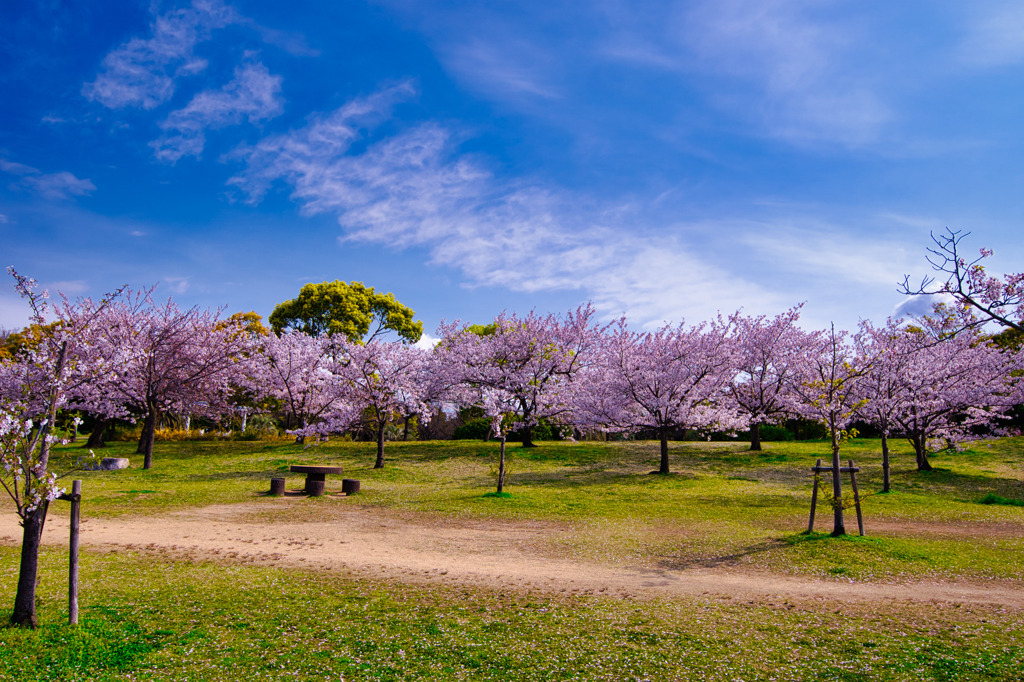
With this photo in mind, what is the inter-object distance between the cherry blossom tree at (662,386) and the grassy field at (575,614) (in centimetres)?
881

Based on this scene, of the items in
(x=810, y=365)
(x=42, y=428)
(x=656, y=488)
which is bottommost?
(x=656, y=488)

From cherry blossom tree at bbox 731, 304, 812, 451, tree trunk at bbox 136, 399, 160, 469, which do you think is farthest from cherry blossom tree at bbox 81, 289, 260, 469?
cherry blossom tree at bbox 731, 304, 812, 451

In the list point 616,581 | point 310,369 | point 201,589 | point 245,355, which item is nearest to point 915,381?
point 616,581

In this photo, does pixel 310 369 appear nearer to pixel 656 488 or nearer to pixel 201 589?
pixel 656 488

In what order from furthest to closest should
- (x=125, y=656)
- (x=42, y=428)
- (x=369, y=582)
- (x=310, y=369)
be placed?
1. (x=310, y=369)
2. (x=369, y=582)
3. (x=42, y=428)
4. (x=125, y=656)

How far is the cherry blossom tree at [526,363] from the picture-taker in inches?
1531

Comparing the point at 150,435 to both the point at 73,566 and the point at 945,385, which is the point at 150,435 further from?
the point at 945,385

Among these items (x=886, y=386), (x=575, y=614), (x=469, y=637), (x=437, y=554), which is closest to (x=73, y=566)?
(x=469, y=637)

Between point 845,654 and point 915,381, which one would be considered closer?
point 845,654

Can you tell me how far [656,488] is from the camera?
26.1 metres

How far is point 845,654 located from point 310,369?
38.6m

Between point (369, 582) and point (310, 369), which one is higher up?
point (310, 369)

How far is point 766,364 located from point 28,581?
39533mm

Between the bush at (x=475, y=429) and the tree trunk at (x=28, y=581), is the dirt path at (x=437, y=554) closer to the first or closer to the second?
the tree trunk at (x=28, y=581)
